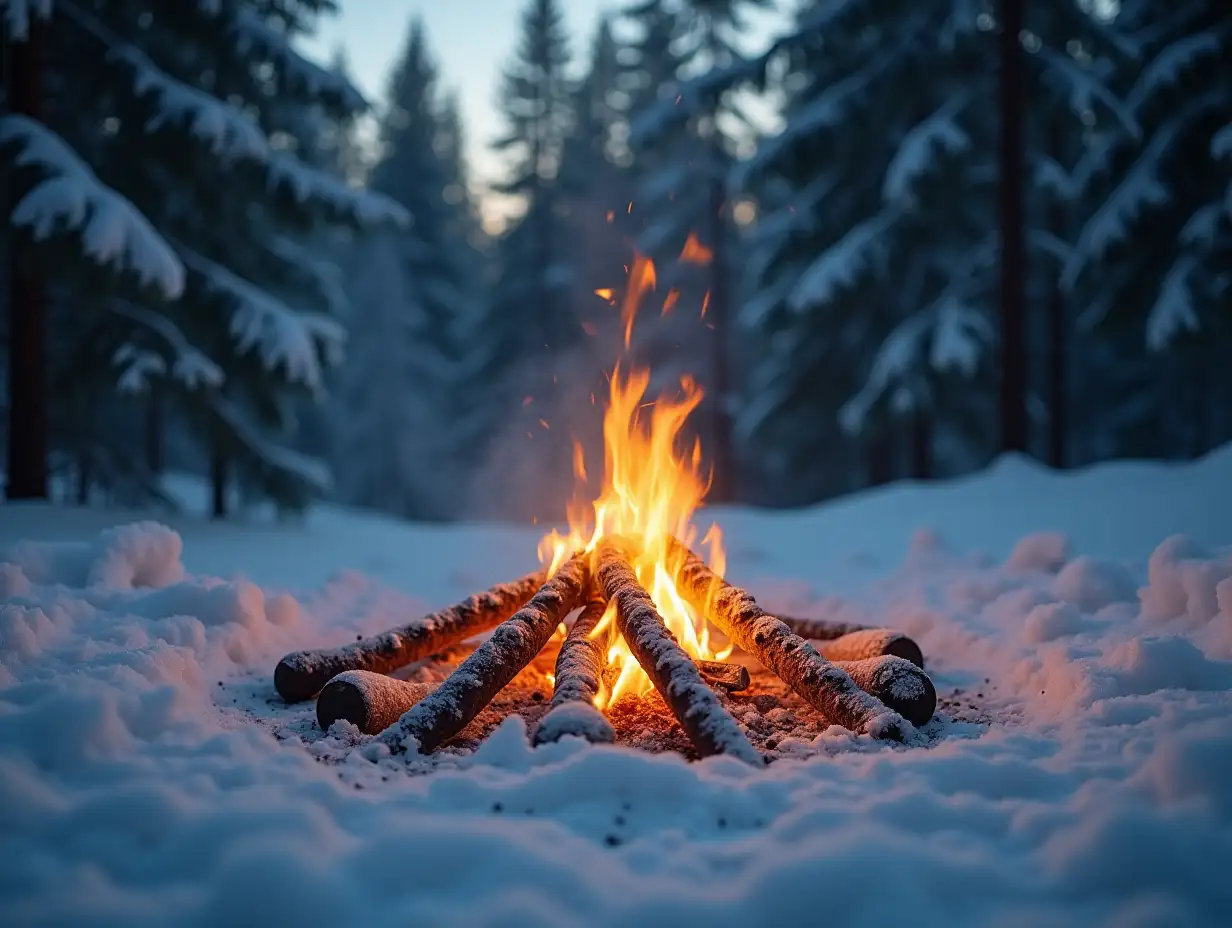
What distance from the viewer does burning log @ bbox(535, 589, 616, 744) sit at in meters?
3.14

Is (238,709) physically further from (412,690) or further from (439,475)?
(439,475)

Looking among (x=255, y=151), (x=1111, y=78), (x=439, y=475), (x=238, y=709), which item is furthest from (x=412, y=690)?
(x=439, y=475)

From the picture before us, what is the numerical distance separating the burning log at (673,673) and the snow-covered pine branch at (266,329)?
5.43 metres

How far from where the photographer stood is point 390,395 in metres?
25.7

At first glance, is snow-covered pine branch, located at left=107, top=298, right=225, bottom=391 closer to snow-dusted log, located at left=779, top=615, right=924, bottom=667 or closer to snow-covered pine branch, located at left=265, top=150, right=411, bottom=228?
snow-covered pine branch, located at left=265, top=150, right=411, bottom=228

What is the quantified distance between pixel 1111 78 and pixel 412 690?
47.2 ft

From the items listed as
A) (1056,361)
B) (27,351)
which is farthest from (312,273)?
(1056,361)

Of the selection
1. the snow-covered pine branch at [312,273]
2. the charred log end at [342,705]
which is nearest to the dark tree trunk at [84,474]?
the snow-covered pine branch at [312,273]

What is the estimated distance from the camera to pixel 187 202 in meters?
10.1

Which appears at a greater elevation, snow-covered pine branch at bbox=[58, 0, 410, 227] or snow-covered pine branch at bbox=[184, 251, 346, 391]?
snow-covered pine branch at bbox=[58, 0, 410, 227]

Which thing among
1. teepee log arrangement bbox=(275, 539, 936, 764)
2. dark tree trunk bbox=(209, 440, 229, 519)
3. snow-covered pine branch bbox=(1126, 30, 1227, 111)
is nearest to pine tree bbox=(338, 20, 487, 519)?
dark tree trunk bbox=(209, 440, 229, 519)

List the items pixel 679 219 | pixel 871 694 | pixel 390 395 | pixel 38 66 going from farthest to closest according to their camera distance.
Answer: pixel 390 395
pixel 679 219
pixel 38 66
pixel 871 694

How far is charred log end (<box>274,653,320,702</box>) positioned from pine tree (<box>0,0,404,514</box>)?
174 inches

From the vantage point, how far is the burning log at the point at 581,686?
314cm
